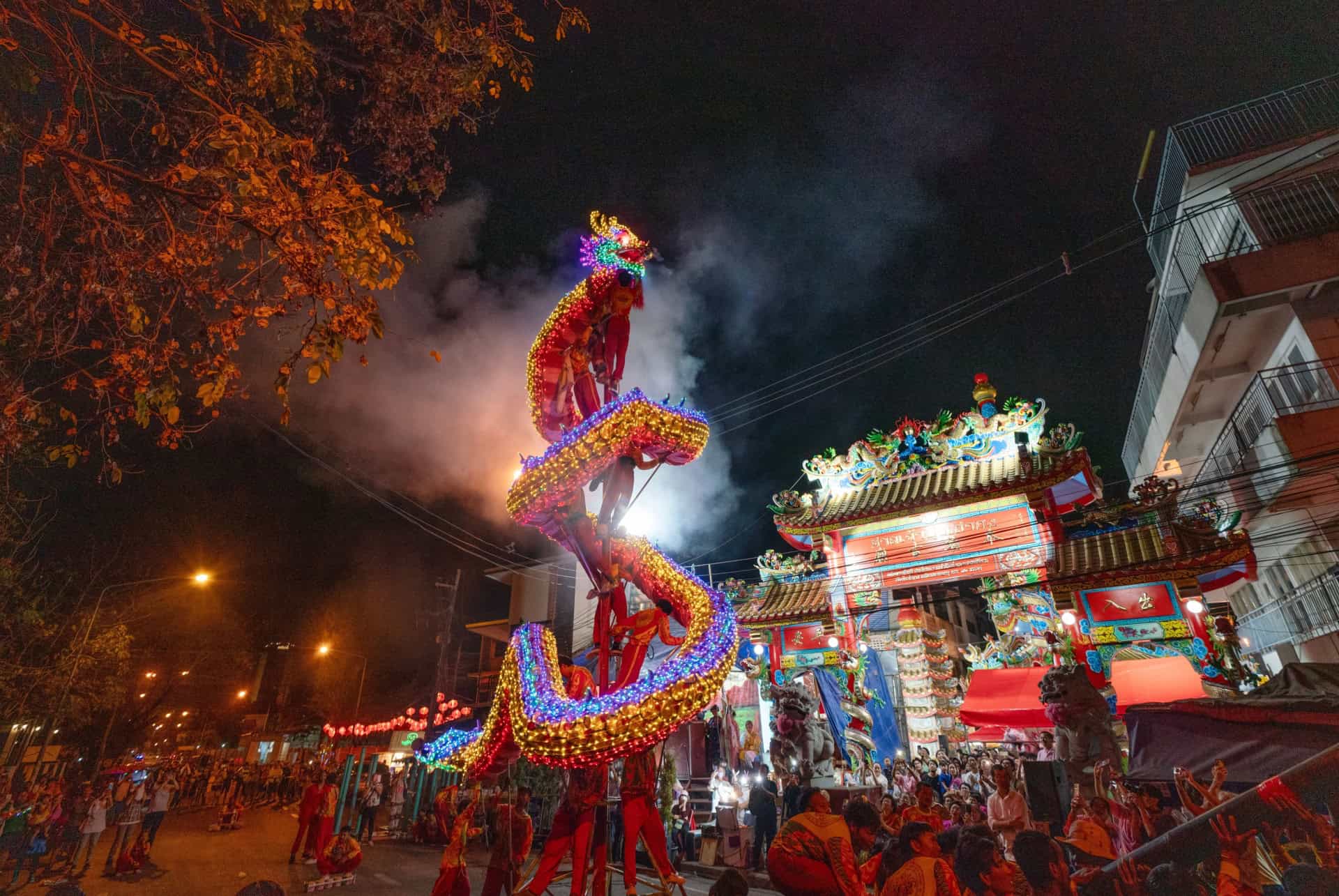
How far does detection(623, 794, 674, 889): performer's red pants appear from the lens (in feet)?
17.3

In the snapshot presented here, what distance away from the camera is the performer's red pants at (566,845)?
5.14m

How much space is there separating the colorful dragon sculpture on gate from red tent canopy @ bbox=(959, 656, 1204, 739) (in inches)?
390

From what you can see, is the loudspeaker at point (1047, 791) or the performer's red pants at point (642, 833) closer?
the performer's red pants at point (642, 833)

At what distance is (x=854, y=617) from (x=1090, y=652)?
5.13 m

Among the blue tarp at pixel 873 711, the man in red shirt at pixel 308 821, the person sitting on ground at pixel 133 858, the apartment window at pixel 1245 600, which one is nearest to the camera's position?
the person sitting on ground at pixel 133 858

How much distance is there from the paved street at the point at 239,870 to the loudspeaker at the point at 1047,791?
4006mm

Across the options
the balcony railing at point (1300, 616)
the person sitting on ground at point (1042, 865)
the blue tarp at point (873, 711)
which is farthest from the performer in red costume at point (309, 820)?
the balcony railing at point (1300, 616)

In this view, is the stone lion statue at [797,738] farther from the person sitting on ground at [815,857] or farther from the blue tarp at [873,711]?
Answer: the person sitting on ground at [815,857]

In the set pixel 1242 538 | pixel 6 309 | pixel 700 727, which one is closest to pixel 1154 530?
pixel 1242 538

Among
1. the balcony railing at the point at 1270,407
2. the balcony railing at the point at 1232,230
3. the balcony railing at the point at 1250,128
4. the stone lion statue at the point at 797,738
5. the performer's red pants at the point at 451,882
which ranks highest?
the balcony railing at the point at 1250,128

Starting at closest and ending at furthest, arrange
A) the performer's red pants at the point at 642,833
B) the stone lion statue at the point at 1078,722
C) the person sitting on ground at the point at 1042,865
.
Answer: the person sitting on ground at the point at 1042,865 < the performer's red pants at the point at 642,833 < the stone lion statue at the point at 1078,722

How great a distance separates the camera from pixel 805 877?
3.46 metres

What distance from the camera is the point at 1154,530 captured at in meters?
12.9

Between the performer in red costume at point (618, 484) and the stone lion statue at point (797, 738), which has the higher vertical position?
the performer in red costume at point (618, 484)
